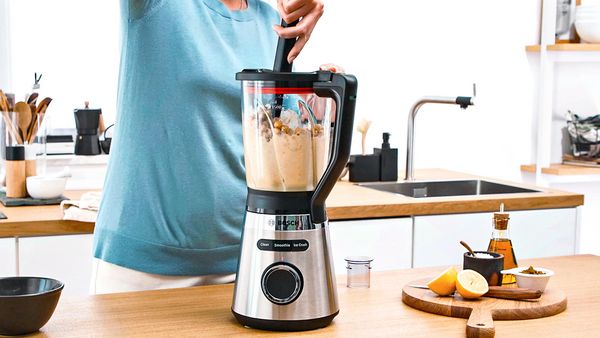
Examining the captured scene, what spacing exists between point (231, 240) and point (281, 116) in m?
0.44

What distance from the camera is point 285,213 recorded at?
128 cm

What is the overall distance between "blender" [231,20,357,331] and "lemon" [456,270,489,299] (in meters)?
0.24

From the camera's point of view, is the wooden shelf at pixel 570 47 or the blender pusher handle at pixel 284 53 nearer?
the blender pusher handle at pixel 284 53

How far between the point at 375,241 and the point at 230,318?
1302 millimetres

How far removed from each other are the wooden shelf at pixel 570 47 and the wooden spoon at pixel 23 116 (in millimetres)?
2207

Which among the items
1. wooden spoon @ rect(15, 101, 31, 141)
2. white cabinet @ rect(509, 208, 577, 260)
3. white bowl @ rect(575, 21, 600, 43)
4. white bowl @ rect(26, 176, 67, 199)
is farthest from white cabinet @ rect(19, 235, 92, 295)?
white bowl @ rect(575, 21, 600, 43)

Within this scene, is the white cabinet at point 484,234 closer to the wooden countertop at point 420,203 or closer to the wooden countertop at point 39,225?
the wooden countertop at point 420,203

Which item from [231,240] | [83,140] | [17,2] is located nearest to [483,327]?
[231,240]

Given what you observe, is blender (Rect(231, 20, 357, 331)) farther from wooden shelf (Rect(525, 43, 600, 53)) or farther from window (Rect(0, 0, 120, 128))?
wooden shelf (Rect(525, 43, 600, 53))

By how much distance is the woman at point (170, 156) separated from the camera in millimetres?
1583

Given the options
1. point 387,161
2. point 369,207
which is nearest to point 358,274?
point 369,207

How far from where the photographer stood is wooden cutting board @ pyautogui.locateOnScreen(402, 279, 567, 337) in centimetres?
135

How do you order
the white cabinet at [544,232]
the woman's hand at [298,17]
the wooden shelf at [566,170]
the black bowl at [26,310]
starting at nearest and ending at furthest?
the black bowl at [26,310] < the woman's hand at [298,17] < the white cabinet at [544,232] < the wooden shelf at [566,170]

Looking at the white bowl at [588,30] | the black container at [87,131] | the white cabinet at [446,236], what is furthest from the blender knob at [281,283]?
the white bowl at [588,30]
